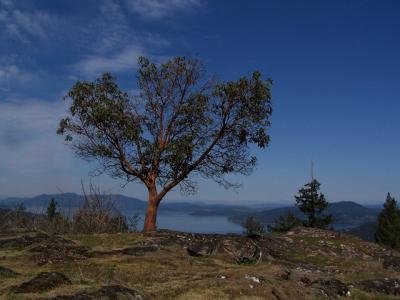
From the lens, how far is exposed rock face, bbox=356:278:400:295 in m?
15.4

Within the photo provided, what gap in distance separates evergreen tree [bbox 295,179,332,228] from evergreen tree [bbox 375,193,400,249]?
964 inches

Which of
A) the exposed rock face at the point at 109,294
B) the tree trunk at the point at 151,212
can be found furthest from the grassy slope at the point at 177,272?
the tree trunk at the point at 151,212

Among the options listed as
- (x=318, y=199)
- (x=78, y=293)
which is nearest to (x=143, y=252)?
(x=78, y=293)

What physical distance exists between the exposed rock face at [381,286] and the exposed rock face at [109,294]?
324 inches

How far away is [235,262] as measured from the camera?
1880cm

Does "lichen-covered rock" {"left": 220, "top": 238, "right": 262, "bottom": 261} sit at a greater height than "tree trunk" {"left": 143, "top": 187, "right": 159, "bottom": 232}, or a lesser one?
lesser

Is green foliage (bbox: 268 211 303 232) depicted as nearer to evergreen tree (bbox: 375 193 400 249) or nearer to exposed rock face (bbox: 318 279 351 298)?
evergreen tree (bbox: 375 193 400 249)

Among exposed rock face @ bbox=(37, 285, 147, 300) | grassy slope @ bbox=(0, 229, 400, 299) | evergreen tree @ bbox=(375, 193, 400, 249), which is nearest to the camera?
exposed rock face @ bbox=(37, 285, 147, 300)

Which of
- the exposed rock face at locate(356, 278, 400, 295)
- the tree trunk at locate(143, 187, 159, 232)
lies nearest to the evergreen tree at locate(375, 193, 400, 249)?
the tree trunk at locate(143, 187, 159, 232)

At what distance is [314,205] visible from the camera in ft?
193

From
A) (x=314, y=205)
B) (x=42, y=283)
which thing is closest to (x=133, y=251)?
(x=42, y=283)

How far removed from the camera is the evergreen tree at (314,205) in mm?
58500

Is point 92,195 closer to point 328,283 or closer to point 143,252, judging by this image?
point 143,252

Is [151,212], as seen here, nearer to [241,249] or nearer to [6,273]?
[241,249]
